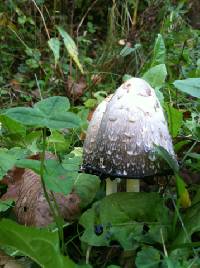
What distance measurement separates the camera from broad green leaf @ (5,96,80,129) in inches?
37.3

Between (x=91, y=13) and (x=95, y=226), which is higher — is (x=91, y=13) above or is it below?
below

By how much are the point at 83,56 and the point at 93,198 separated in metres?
2.42

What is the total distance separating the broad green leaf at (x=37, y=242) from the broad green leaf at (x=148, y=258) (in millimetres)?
137

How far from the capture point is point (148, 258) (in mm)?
1038

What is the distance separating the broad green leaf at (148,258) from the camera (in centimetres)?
102

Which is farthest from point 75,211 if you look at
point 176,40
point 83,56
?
point 83,56

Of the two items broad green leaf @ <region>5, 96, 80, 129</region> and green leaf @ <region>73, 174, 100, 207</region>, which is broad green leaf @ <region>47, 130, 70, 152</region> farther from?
broad green leaf @ <region>5, 96, 80, 129</region>

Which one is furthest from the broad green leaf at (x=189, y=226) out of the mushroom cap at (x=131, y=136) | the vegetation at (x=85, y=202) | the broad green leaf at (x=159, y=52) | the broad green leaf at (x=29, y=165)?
the broad green leaf at (x=159, y=52)

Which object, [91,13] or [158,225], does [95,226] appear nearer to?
[158,225]

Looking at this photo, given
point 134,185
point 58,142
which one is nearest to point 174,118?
point 134,185

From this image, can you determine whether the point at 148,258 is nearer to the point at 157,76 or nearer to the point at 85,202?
the point at 85,202

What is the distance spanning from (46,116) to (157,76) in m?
0.82

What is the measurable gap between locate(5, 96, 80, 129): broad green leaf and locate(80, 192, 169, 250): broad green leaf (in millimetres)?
276

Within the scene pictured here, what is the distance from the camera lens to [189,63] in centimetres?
276
